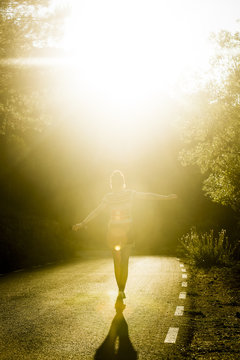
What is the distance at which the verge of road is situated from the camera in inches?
192

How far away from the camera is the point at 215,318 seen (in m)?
6.63

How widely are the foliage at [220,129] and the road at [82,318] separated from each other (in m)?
9.21

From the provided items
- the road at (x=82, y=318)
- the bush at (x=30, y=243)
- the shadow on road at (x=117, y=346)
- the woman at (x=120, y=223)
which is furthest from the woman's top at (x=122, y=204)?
the bush at (x=30, y=243)

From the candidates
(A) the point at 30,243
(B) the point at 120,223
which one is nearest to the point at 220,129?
(A) the point at 30,243

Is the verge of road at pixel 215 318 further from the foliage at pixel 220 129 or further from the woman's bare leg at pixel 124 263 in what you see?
the foliage at pixel 220 129

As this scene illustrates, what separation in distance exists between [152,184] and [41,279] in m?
33.4

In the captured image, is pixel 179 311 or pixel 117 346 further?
pixel 179 311

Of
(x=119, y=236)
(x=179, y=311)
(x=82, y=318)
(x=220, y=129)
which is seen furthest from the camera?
(x=220, y=129)

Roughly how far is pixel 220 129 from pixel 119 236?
1377 centimetres

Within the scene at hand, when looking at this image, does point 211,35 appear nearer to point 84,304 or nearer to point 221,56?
point 221,56

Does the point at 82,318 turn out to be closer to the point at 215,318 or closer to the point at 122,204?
the point at 215,318

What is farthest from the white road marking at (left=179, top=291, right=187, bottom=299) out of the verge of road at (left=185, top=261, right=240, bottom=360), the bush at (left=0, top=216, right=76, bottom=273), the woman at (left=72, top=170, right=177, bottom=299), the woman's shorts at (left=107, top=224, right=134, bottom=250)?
the bush at (left=0, top=216, right=76, bottom=273)

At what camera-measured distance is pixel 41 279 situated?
11695mm

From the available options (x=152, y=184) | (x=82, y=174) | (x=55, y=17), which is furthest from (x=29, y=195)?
(x=55, y=17)
